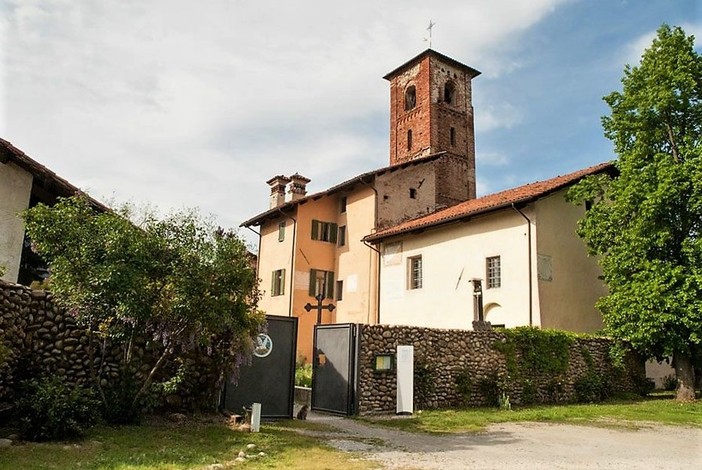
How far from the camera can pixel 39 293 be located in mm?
9789

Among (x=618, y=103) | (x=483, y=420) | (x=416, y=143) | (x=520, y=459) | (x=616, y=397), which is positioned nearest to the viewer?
(x=520, y=459)

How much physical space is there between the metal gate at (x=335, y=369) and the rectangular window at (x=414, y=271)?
11.2 metres

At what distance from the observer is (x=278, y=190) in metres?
34.1

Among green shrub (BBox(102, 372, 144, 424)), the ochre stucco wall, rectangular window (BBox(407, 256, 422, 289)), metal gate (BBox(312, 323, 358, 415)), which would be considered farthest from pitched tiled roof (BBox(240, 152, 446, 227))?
green shrub (BBox(102, 372, 144, 424))

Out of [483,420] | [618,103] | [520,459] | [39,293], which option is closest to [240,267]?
[39,293]

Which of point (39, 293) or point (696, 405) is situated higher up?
point (39, 293)

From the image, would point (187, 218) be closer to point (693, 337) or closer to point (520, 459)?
point (520, 459)

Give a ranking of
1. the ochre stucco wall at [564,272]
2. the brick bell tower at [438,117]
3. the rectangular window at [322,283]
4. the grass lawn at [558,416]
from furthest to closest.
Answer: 1. the brick bell tower at [438,117]
2. the rectangular window at [322,283]
3. the ochre stucco wall at [564,272]
4. the grass lawn at [558,416]

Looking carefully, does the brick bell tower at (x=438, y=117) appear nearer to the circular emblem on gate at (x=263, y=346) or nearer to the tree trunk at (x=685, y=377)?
the tree trunk at (x=685, y=377)

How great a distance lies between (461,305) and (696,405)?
27.6 ft

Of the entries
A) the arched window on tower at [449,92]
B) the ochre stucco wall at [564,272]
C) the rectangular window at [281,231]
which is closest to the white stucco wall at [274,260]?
the rectangular window at [281,231]

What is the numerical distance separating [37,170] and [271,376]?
731 centimetres

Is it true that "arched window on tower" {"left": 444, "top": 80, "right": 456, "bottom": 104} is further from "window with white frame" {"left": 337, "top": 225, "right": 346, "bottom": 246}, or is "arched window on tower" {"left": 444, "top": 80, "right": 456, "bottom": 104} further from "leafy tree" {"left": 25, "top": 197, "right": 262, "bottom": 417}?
"leafy tree" {"left": 25, "top": 197, "right": 262, "bottom": 417}

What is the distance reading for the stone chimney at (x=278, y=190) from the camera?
34.0 metres
